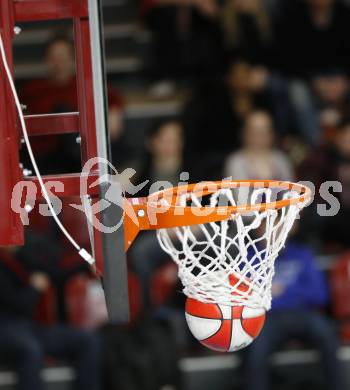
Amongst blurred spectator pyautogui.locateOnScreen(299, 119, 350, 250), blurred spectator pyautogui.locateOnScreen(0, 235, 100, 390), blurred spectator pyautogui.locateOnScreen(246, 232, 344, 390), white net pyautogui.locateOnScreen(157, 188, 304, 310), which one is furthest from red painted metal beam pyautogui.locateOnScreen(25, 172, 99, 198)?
blurred spectator pyautogui.locateOnScreen(299, 119, 350, 250)

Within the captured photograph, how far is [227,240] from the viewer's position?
350 centimetres

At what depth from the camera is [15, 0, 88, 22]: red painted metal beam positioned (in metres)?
3.05

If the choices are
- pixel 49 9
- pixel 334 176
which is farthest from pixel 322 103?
pixel 49 9

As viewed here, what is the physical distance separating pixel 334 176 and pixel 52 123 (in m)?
3.01

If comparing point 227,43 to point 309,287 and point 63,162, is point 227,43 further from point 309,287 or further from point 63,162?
point 309,287

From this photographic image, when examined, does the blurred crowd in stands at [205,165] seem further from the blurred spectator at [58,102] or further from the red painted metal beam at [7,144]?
the red painted metal beam at [7,144]

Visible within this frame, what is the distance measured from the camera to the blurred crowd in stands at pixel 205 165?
16.2 ft

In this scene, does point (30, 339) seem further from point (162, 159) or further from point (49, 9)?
point (49, 9)

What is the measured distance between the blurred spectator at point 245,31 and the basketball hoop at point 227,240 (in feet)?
11.0

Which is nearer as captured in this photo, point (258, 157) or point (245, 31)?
point (258, 157)

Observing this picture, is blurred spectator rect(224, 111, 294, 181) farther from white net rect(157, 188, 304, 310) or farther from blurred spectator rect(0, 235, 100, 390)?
white net rect(157, 188, 304, 310)

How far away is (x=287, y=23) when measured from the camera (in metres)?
6.90

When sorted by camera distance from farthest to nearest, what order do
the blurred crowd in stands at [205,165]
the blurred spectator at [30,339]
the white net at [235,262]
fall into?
the blurred crowd in stands at [205,165]
the blurred spectator at [30,339]
the white net at [235,262]

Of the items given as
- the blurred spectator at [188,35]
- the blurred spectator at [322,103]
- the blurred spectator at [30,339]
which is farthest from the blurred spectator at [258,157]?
the blurred spectator at [30,339]
